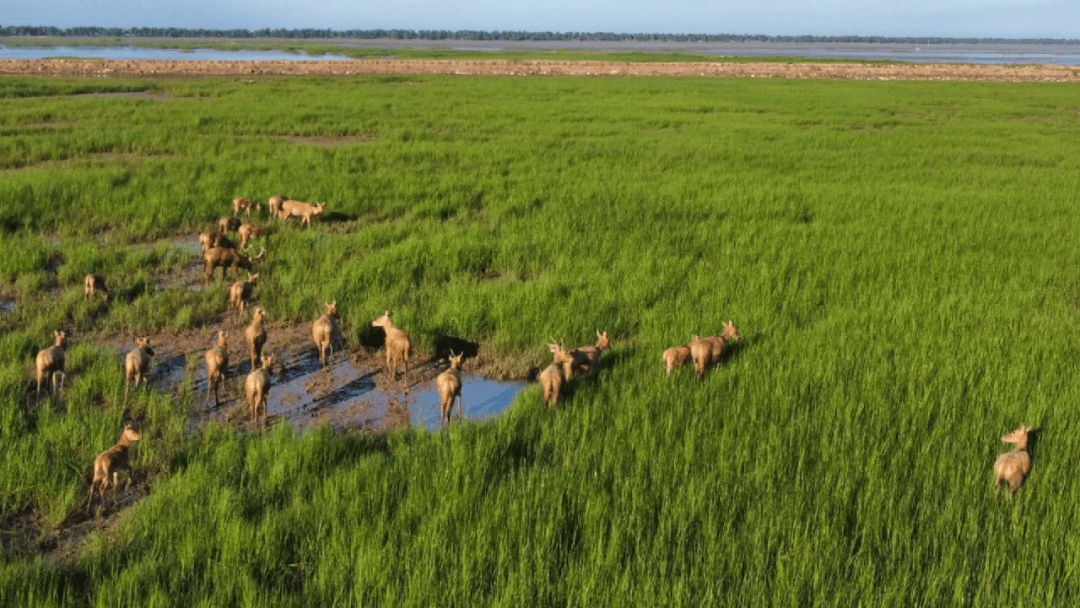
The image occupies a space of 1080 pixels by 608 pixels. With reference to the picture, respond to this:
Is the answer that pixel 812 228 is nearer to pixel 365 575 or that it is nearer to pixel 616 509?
pixel 616 509

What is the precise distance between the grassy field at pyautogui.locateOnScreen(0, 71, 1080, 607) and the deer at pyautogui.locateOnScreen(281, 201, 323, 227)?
8.3 inches

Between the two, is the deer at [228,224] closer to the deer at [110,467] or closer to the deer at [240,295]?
the deer at [240,295]

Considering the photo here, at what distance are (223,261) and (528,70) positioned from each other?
50993 mm

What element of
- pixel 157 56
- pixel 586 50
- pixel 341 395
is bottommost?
pixel 341 395

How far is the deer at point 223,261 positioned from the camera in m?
8.26

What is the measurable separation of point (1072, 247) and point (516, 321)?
782cm

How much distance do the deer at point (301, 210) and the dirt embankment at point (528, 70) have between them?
36.9 metres

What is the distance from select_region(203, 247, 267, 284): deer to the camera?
826cm

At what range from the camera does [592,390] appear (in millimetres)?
5566

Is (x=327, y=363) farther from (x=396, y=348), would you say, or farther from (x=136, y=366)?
(x=136, y=366)

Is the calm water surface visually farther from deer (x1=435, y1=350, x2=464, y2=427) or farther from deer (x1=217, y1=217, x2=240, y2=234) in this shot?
deer (x1=435, y1=350, x2=464, y2=427)

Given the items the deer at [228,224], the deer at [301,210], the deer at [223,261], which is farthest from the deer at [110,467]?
the deer at [301,210]

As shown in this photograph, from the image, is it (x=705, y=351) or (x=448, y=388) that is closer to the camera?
(x=448, y=388)

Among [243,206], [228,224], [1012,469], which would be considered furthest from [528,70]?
[1012,469]
